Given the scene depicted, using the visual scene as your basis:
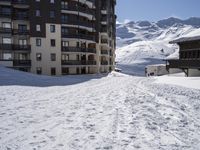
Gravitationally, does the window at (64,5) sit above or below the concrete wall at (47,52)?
above

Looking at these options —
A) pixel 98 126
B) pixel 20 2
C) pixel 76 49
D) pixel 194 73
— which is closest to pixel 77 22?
pixel 76 49

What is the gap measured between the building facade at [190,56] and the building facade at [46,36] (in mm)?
24468

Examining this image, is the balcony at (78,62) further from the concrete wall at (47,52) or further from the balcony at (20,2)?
the balcony at (20,2)

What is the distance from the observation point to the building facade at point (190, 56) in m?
41.6

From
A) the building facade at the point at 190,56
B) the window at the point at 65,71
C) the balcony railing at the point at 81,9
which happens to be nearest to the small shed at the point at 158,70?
the balcony railing at the point at 81,9

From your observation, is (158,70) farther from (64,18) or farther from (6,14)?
(6,14)

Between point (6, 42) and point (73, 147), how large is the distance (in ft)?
168

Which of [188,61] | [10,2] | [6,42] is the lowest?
[188,61]

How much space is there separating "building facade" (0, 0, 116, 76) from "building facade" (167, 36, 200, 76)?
24.5m

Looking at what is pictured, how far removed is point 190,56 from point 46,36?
29796mm

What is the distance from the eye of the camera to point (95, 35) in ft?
241

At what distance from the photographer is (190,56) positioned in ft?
144

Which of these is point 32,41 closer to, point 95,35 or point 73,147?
point 95,35

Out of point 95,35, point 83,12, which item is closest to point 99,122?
point 83,12
